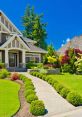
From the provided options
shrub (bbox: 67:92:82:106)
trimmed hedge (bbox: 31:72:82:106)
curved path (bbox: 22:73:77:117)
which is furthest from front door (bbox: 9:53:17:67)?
shrub (bbox: 67:92:82:106)

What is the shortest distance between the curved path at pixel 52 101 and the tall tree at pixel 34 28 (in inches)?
1588

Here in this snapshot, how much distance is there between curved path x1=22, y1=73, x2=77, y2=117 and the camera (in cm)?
1909

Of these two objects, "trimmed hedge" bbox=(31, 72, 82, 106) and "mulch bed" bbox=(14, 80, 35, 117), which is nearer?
"mulch bed" bbox=(14, 80, 35, 117)

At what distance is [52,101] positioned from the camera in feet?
71.3

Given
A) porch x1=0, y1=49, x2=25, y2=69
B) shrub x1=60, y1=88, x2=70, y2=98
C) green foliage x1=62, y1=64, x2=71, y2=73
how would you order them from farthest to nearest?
porch x1=0, y1=49, x2=25, y2=69, green foliage x1=62, y1=64, x2=71, y2=73, shrub x1=60, y1=88, x2=70, y2=98

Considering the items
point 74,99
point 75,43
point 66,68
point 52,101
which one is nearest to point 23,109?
point 52,101

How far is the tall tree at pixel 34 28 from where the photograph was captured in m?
68.2

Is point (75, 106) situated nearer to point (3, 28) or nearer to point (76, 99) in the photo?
point (76, 99)

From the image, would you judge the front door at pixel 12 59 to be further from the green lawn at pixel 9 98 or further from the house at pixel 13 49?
the green lawn at pixel 9 98

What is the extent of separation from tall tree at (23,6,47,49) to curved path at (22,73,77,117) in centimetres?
4034

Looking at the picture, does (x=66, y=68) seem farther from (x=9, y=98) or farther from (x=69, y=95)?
(x=9, y=98)

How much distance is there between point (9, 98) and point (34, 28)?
47204mm

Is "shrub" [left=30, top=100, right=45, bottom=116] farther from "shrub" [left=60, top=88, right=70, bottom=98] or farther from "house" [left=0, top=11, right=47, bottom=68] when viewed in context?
"house" [left=0, top=11, right=47, bottom=68]

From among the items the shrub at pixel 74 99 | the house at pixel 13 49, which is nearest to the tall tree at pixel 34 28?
the house at pixel 13 49
